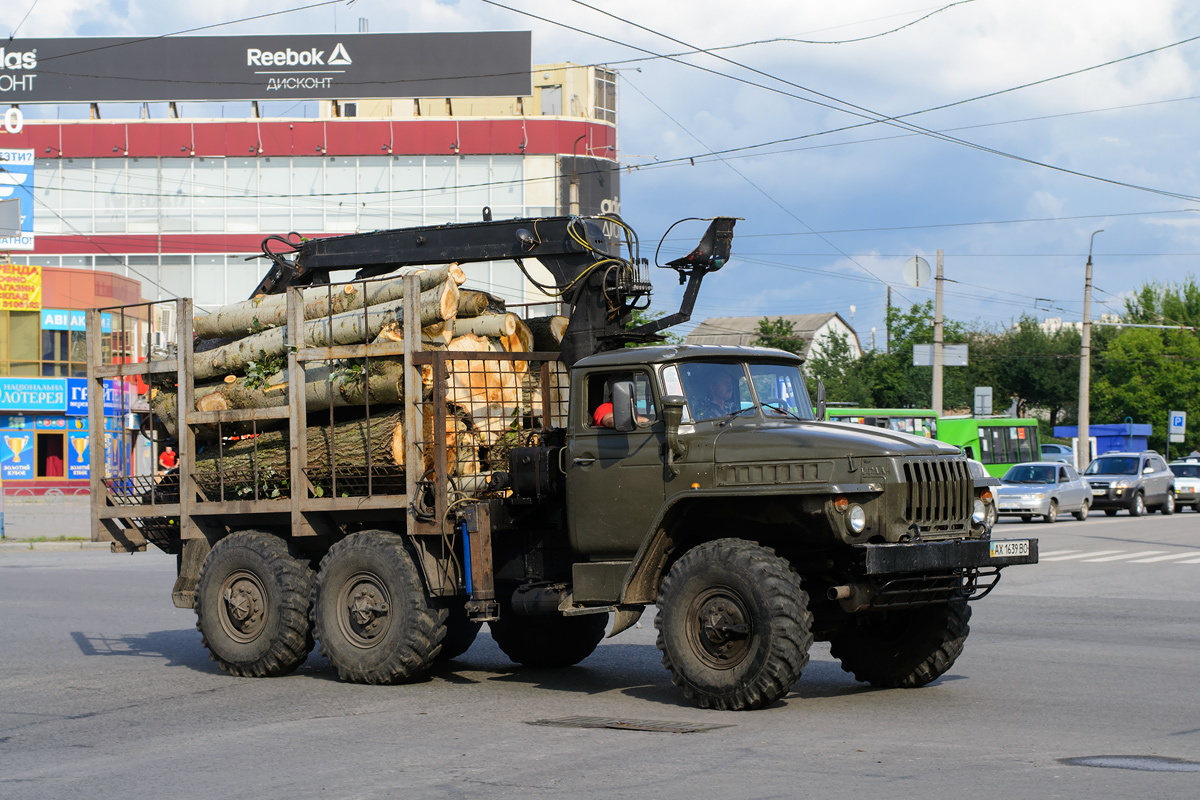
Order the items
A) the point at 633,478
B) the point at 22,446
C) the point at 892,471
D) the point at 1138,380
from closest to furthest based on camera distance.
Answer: the point at 892,471
the point at 633,478
the point at 22,446
the point at 1138,380

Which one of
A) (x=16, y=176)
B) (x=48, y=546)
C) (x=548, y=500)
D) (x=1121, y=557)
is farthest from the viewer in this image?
(x=16, y=176)

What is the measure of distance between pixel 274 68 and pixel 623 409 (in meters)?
56.0

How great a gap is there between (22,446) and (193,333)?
37972 mm

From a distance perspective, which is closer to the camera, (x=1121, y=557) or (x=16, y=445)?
(x=1121, y=557)

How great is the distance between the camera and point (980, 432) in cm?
4538

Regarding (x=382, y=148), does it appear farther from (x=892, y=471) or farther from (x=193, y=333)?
(x=892, y=471)

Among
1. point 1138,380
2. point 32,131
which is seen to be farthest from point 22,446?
point 1138,380

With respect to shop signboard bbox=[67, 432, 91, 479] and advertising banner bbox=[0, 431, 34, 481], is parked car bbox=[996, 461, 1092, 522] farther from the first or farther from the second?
advertising banner bbox=[0, 431, 34, 481]

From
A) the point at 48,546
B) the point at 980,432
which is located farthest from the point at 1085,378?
the point at 48,546

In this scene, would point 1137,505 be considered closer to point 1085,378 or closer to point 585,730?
point 1085,378

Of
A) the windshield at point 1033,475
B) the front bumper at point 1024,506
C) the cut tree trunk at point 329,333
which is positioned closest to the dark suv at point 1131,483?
the windshield at point 1033,475

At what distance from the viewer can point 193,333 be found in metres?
11.9

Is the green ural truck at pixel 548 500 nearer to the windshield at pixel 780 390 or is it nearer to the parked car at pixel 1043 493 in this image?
the windshield at pixel 780 390

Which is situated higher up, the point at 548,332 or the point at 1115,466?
the point at 548,332
